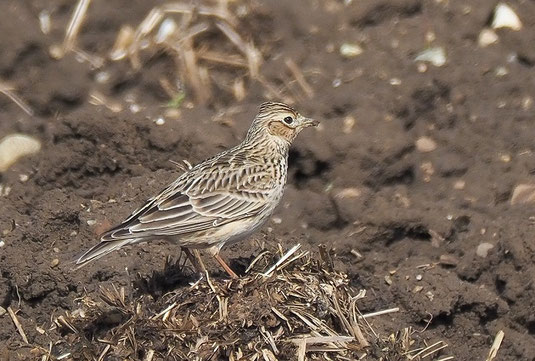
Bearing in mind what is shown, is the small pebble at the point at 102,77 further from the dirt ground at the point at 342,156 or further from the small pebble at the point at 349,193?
the small pebble at the point at 349,193

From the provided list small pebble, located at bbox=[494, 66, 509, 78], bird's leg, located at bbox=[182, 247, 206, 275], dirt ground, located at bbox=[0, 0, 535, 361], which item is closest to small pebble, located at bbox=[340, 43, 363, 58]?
dirt ground, located at bbox=[0, 0, 535, 361]

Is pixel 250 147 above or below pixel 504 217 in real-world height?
above

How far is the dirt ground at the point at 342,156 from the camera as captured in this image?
25.3ft

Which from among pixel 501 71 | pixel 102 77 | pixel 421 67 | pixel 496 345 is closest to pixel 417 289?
pixel 496 345

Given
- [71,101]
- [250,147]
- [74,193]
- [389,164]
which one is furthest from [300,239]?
[71,101]

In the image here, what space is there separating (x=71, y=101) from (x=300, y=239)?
3.20 meters

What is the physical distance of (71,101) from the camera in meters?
10.4

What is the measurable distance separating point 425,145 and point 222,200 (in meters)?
2.35

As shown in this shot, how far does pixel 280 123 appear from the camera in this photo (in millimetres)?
8219

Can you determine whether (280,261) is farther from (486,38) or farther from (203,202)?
(486,38)

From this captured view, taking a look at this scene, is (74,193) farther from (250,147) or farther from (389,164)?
(389,164)

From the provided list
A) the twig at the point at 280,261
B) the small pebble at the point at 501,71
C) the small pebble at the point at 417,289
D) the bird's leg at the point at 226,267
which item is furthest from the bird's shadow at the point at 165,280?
the small pebble at the point at 501,71

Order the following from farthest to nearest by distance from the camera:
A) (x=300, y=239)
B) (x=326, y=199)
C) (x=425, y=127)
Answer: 1. (x=425, y=127)
2. (x=326, y=199)
3. (x=300, y=239)

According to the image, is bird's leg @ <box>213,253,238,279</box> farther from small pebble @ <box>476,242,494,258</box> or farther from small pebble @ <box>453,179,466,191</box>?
small pebble @ <box>453,179,466,191</box>
